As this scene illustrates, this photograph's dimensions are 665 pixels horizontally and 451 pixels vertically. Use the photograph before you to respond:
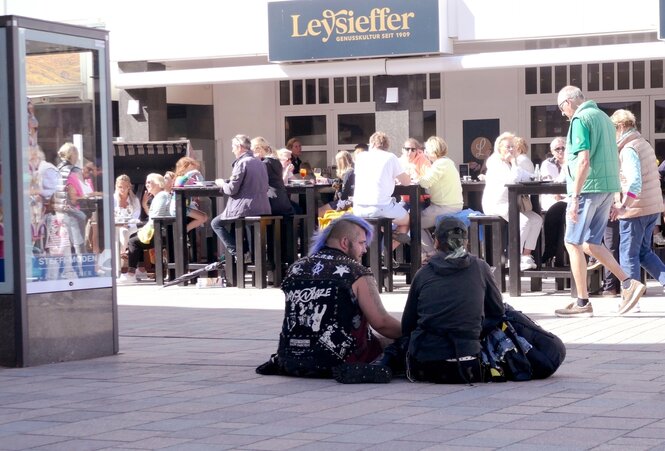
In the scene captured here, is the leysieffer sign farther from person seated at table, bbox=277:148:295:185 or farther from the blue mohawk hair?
the blue mohawk hair

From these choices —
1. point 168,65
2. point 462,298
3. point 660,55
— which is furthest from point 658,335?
point 168,65

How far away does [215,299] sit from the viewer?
44.7 ft

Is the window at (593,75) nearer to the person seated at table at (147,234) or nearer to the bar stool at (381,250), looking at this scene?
the person seated at table at (147,234)

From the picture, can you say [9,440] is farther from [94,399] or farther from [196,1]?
[196,1]

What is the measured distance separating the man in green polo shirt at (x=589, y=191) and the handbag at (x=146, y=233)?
6.96m

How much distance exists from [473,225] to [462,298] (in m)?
6.19

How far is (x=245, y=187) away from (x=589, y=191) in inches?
200

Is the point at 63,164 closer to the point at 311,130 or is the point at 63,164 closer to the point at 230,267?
Answer: the point at 230,267

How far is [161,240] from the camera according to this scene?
51.0 feet

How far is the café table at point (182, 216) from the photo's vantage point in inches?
591

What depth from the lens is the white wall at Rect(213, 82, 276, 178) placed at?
83.4 feet

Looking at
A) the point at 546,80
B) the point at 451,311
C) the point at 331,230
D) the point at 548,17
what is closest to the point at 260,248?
the point at 548,17

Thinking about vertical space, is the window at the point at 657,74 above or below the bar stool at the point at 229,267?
above

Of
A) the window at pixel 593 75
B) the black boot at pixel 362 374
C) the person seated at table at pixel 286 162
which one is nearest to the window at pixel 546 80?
the window at pixel 593 75
